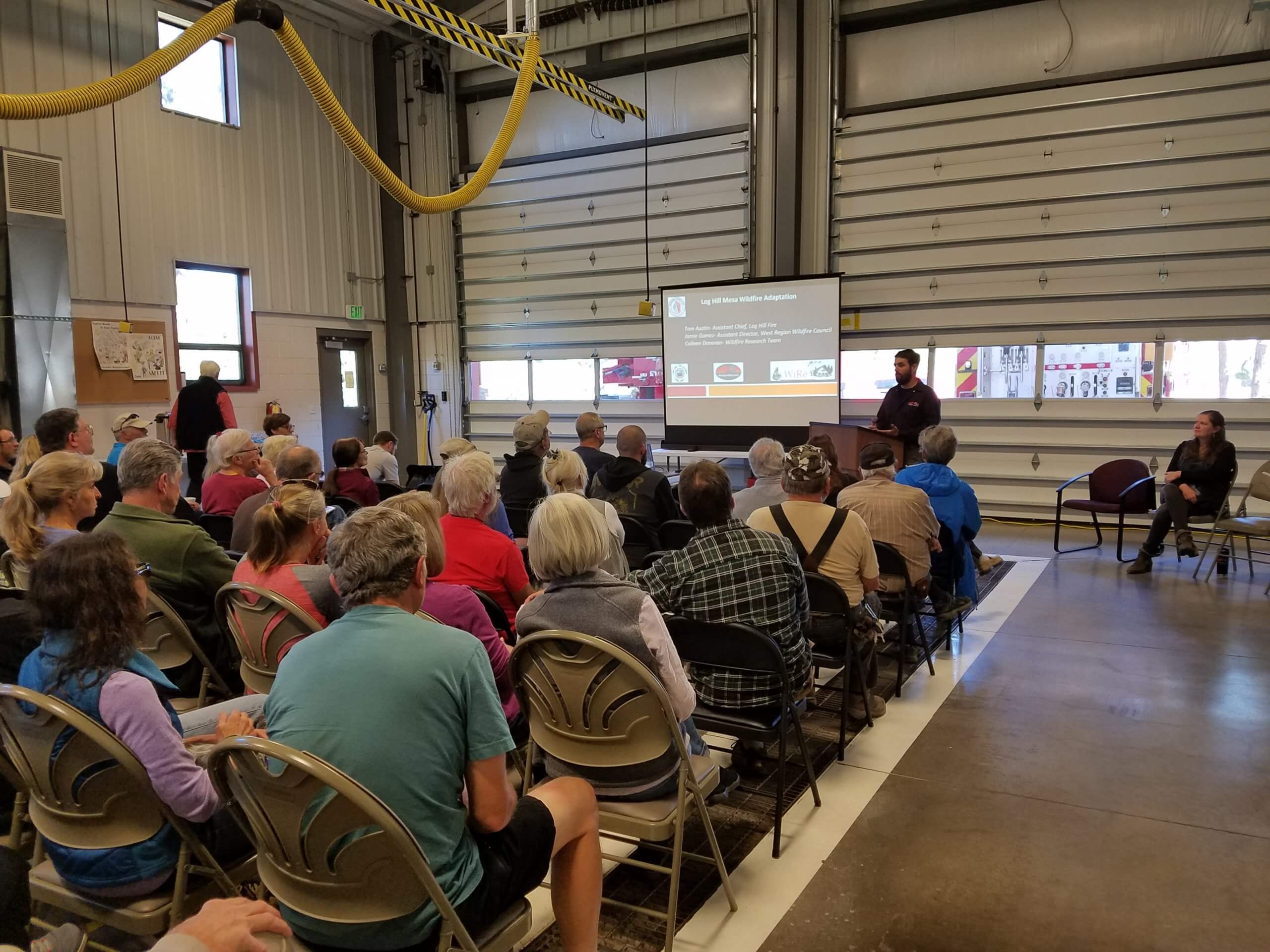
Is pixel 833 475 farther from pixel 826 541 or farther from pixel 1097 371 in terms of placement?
pixel 1097 371

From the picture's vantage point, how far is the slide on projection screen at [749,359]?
8.34m

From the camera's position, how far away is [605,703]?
6.45 feet

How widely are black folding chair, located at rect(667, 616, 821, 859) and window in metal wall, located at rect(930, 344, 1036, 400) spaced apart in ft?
21.2

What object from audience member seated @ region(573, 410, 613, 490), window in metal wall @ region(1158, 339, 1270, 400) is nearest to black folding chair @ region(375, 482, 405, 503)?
audience member seated @ region(573, 410, 613, 490)

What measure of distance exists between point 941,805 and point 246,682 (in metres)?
2.26

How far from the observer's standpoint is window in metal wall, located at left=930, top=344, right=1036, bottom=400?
8.10 metres

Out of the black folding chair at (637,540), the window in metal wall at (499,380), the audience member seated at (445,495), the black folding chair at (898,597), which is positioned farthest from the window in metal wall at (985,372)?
the audience member seated at (445,495)

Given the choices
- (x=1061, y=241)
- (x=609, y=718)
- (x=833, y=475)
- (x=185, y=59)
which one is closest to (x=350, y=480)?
(x=833, y=475)

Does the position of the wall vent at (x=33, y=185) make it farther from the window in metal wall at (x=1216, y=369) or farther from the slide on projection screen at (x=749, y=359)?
the window in metal wall at (x=1216, y=369)

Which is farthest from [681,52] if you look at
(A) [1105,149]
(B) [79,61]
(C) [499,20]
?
(B) [79,61]

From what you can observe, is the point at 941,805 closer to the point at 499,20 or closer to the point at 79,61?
the point at 79,61

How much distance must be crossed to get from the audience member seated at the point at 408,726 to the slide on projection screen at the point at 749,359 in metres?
7.20

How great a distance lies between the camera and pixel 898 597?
3900mm

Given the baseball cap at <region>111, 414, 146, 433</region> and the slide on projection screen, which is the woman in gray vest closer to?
the baseball cap at <region>111, 414, 146, 433</region>
